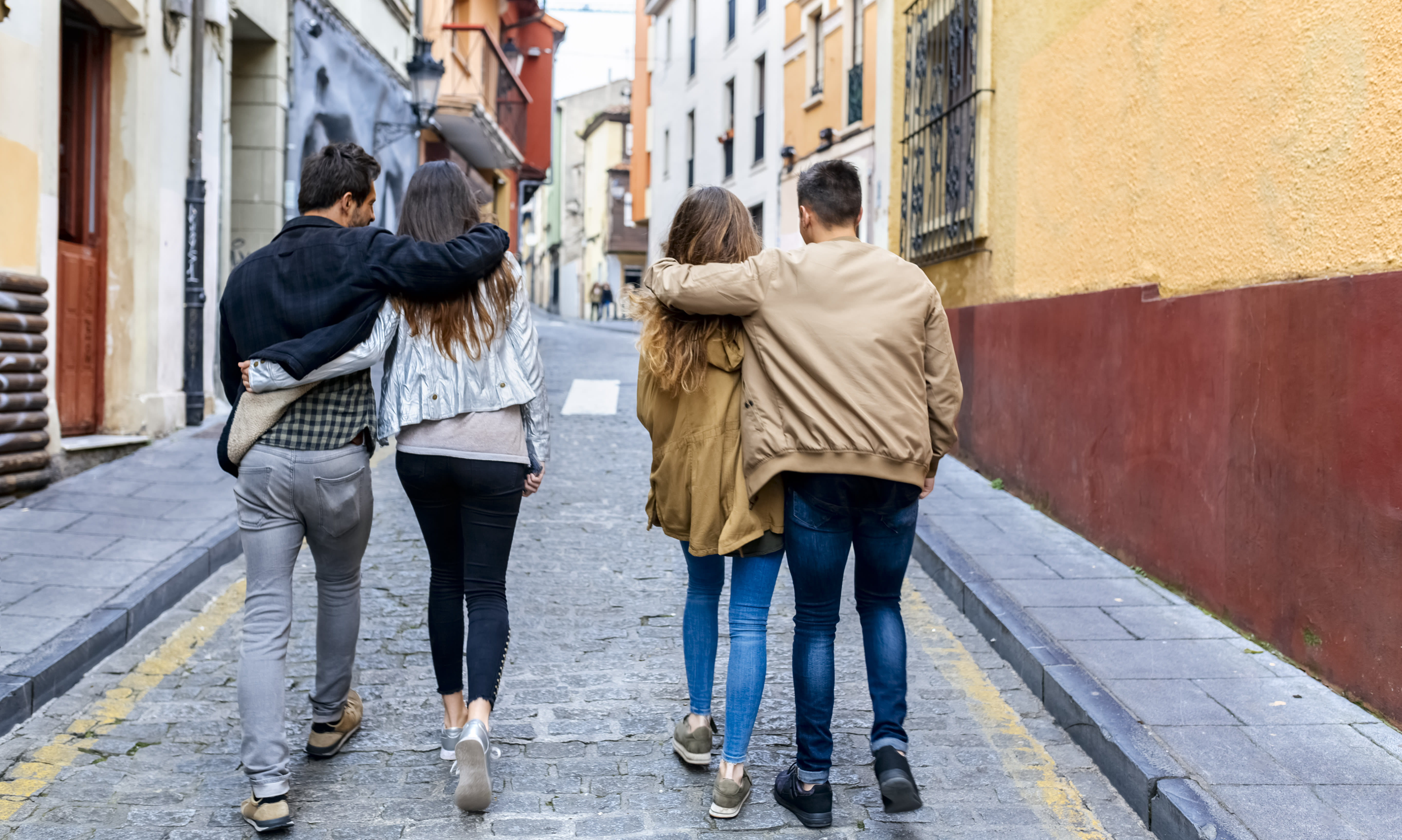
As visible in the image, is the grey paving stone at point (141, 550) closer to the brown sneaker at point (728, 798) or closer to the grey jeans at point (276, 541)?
the grey jeans at point (276, 541)

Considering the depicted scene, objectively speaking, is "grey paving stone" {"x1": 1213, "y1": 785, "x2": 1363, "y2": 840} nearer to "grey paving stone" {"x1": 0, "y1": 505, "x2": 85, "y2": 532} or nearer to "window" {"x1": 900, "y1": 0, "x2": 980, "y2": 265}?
"grey paving stone" {"x1": 0, "y1": 505, "x2": 85, "y2": 532}

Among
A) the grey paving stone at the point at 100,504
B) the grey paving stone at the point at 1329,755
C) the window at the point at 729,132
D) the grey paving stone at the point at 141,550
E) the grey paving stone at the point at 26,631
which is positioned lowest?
the grey paving stone at the point at 1329,755

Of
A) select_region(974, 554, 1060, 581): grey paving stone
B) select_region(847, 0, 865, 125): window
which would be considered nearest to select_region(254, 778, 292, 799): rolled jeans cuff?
select_region(974, 554, 1060, 581): grey paving stone

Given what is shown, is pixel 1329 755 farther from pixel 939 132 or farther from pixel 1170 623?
pixel 939 132

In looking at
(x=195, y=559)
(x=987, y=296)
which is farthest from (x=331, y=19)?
(x=195, y=559)

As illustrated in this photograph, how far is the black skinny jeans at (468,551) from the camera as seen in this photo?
3609 mm

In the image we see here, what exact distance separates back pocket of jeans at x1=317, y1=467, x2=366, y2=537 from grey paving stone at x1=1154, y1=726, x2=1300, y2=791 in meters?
2.63

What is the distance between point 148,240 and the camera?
946 centimetres

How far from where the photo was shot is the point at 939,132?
34.7 feet

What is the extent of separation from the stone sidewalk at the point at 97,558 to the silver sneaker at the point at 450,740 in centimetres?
155

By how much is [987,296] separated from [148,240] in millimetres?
6464

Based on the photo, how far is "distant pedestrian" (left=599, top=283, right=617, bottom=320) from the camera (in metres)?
44.8

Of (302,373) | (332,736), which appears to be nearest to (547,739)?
(332,736)

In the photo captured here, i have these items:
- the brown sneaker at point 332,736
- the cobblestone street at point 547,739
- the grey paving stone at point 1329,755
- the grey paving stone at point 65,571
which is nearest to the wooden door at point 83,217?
the grey paving stone at point 65,571
